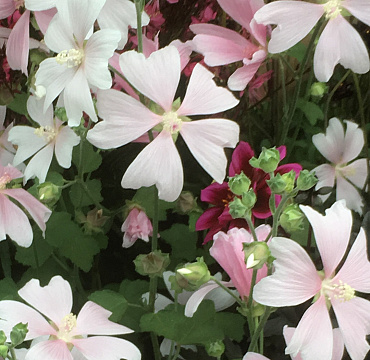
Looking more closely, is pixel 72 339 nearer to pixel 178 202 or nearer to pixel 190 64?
pixel 178 202

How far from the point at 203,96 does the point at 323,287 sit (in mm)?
122

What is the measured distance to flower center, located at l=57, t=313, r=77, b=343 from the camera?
33cm

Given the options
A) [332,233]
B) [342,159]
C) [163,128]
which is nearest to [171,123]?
[163,128]

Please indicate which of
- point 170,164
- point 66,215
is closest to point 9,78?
point 66,215

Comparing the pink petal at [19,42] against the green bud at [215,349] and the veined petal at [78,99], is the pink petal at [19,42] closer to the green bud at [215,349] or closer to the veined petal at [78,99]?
the veined petal at [78,99]

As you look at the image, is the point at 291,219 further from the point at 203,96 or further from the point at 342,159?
the point at 342,159

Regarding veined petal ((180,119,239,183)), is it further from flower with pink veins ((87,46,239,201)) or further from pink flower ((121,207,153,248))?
pink flower ((121,207,153,248))

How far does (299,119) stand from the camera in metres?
0.53

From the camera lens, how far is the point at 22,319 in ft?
1.07

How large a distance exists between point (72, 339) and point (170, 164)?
118mm

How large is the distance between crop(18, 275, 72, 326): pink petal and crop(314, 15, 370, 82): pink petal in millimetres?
200

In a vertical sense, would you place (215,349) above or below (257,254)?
below

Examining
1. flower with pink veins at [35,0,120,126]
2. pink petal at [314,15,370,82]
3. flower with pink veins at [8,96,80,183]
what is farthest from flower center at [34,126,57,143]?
pink petal at [314,15,370,82]

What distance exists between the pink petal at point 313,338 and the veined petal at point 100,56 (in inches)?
5.9
